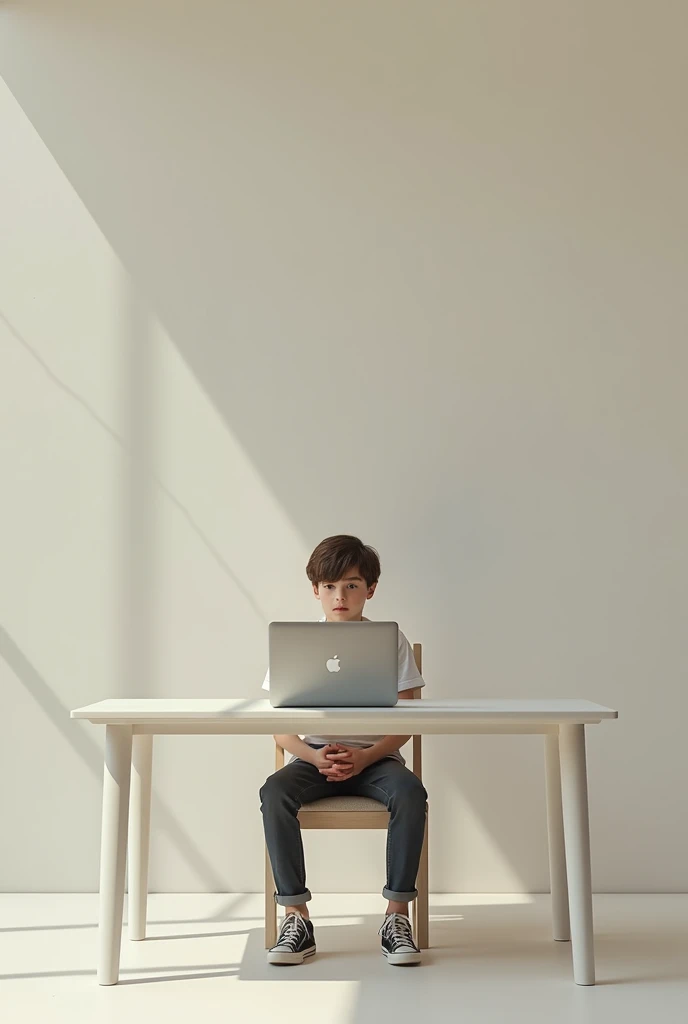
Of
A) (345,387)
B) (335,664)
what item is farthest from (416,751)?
(345,387)

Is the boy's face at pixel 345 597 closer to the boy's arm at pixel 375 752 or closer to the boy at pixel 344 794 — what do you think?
the boy at pixel 344 794

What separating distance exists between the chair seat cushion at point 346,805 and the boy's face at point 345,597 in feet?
1.52

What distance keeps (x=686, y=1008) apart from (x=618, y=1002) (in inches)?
5.2

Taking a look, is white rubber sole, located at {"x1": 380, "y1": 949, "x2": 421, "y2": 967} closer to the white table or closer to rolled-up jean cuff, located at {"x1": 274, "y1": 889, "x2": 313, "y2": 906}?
rolled-up jean cuff, located at {"x1": 274, "y1": 889, "x2": 313, "y2": 906}

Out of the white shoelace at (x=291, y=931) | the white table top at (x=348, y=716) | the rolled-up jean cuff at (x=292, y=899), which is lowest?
the white shoelace at (x=291, y=931)

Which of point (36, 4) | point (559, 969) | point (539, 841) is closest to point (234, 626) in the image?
point (539, 841)

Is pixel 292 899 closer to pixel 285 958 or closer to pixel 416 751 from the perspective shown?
Result: pixel 285 958

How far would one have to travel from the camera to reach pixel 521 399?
3334mm

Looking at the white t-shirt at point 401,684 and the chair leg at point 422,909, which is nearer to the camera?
the chair leg at point 422,909

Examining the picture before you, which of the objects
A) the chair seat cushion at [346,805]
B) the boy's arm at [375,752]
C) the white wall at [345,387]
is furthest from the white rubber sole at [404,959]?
the white wall at [345,387]

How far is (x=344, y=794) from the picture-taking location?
2590 mm

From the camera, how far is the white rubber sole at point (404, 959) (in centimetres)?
236

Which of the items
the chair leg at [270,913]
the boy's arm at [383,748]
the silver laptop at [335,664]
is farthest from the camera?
the boy's arm at [383,748]

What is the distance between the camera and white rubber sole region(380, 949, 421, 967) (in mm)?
2363
